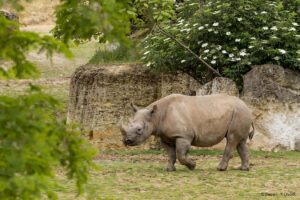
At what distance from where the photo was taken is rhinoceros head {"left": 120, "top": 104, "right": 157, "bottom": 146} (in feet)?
28.9

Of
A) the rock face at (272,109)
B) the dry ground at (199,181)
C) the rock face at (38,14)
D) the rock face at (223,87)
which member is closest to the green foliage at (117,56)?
the rock face at (223,87)

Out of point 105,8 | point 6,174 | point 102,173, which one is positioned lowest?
point 102,173

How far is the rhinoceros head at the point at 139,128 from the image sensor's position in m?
8.82

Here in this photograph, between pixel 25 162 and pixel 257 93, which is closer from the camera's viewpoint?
pixel 25 162

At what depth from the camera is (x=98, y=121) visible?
13.1 meters

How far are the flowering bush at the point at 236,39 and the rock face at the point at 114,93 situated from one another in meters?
0.42

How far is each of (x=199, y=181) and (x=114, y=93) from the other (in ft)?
18.9

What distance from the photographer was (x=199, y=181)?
7.88m

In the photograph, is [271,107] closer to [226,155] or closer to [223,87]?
[223,87]

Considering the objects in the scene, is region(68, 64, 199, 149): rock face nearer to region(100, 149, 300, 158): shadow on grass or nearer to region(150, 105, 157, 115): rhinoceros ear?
region(100, 149, 300, 158): shadow on grass

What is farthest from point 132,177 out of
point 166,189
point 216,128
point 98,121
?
point 98,121

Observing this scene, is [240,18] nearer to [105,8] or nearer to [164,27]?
[164,27]

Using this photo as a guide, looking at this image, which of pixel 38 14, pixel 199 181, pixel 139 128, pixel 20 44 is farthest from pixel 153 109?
pixel 38 14

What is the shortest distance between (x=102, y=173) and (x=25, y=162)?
6.03 meters
